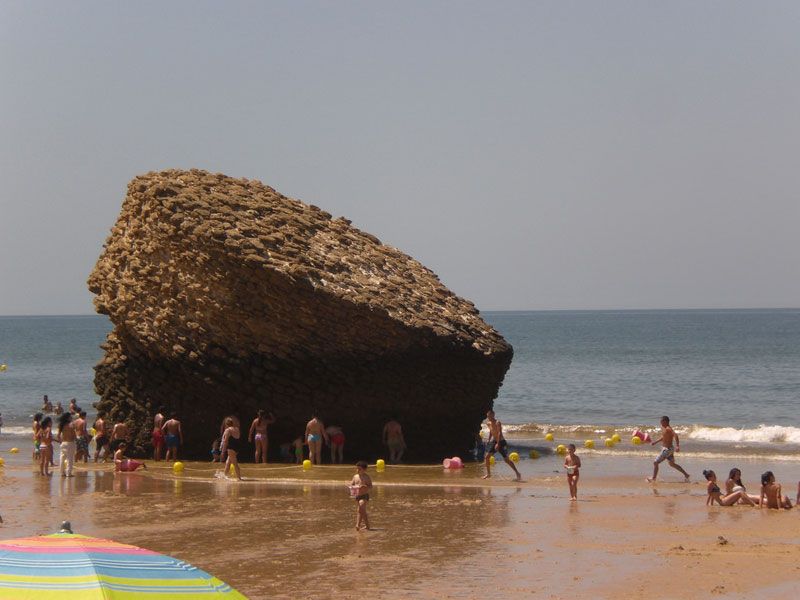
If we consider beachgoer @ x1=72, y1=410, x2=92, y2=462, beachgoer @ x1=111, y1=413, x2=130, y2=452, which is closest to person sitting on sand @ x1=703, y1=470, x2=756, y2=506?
beachgoer @ x1=111, y1=413, x2=130, y2=452

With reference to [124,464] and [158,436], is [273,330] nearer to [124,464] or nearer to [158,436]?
[158,436]

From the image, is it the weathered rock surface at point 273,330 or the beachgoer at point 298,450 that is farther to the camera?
the beachgoer at point 298,450

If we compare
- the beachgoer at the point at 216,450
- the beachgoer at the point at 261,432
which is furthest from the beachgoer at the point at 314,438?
the beachgoer at the point at 216,450

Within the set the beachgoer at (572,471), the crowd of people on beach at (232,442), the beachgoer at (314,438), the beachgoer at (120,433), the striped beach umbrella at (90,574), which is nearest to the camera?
the striped beach umbrella at (90,574)

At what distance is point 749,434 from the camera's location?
3512 cm

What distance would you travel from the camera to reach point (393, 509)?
59.3 ft

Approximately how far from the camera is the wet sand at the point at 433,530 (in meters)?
12.7

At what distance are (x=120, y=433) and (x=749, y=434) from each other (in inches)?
795

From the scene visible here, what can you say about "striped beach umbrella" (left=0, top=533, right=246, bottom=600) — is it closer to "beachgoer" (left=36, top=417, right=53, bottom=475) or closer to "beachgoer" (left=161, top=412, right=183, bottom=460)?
"beachgoer" (left=36, top=417, right=53, bottom=475)

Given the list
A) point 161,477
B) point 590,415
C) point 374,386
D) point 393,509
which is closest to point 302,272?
point 374,386

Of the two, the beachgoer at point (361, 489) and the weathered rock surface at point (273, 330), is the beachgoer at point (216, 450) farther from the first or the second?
the beachgoer at point (361, 489)

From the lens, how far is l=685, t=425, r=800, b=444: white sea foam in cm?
3409

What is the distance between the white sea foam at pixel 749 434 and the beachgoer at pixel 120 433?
59.0 ft

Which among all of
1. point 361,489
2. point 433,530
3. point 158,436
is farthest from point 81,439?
point 433,530
